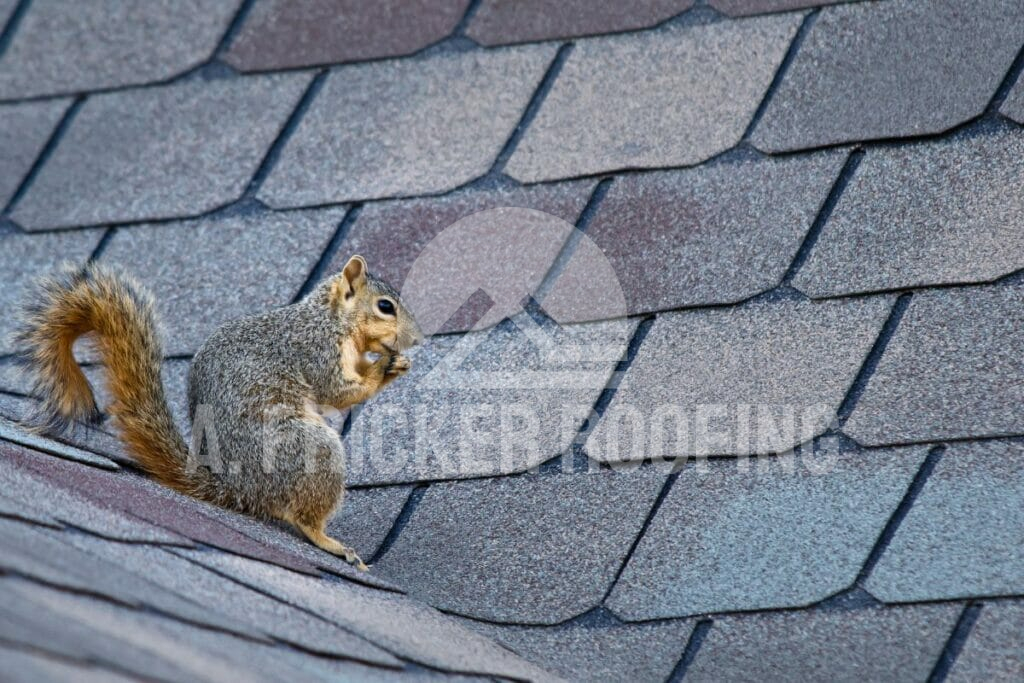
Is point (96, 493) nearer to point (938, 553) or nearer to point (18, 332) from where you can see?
point (18, 332)

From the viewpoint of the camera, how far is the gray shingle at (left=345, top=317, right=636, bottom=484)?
2113 mm

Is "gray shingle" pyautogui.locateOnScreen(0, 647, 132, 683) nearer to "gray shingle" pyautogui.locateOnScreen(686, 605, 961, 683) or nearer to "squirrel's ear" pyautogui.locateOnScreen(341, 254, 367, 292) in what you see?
"gray shingle" pyautogui.locateOnScreen(686, 605, 961, 683)

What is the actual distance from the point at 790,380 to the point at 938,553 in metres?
0.35

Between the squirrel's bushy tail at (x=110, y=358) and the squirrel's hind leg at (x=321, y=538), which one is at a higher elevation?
the squirrel's bushy tail at (x=110, y=358)

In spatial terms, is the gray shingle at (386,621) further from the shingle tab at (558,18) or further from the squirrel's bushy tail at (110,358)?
the shingle tab at (558,18)

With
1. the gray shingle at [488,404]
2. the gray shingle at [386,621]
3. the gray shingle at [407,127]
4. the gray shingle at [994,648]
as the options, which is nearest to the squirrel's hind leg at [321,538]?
the gray shingle at [488,404]

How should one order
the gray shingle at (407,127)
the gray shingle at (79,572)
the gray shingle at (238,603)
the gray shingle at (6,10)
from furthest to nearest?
the gray shingle at (6,10) < the gray shingle at (407,127) < the gray shingle at (238,603) < the gray shingle at (79,572)

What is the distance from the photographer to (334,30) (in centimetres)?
261

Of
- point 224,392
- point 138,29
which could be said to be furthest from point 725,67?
point 138,29

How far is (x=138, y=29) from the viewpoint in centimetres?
275

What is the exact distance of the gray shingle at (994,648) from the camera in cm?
170

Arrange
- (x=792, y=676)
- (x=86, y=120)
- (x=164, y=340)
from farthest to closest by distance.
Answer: (x=86, y=120), (x=164, y=340), (x=792, y=676)

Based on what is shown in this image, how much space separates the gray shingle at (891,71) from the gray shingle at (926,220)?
59 millimetres

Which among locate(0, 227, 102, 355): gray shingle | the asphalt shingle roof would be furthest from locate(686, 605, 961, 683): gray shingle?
locate(0, 227, 102, 355): gray shingle
